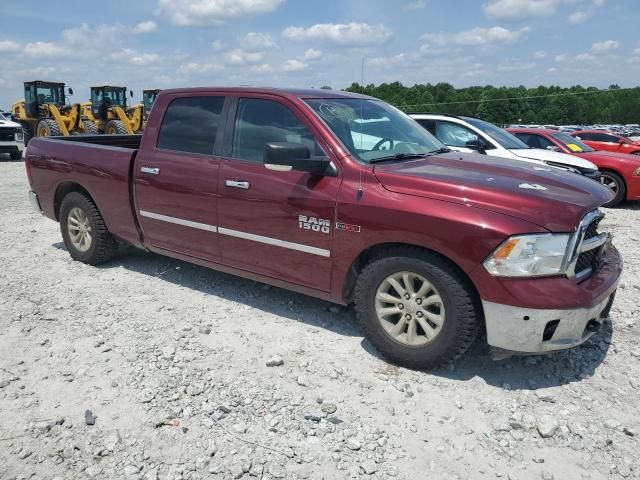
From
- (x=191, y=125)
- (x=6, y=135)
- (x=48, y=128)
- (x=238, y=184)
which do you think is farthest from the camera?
(x=48, y=128)

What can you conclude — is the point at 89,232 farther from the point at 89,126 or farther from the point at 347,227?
the point at 89,126

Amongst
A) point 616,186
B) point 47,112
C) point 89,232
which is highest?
point 47,112

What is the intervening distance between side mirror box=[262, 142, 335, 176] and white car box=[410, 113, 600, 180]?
5.41 meters

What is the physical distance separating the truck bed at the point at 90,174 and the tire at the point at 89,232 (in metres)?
0.12

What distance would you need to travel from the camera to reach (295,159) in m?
3.68

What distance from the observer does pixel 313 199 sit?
381 centimetres

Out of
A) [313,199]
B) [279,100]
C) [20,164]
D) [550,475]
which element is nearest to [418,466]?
[550,475]

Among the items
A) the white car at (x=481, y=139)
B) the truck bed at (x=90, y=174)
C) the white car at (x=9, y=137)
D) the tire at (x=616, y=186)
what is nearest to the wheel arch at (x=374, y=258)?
the truck bed at (x=90, y=174)

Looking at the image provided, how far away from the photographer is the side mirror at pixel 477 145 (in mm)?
8336

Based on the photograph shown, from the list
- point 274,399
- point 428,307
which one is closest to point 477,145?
point 428,307

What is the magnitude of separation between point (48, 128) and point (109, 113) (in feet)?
8.04

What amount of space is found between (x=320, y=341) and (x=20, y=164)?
16467mm

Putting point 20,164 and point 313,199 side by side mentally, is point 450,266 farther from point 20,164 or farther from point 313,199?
point 20,164

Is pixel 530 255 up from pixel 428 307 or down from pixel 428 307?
up
